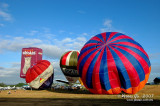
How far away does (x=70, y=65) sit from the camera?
1153 inches

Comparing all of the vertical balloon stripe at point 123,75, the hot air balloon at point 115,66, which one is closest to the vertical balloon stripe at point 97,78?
the hot air balloon at point 115,66

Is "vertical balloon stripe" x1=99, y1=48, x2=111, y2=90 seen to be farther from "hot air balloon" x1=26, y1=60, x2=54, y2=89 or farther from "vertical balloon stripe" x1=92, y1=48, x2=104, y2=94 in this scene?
"hot air balloon" x1=26, y1=60, x2=54, y2=89

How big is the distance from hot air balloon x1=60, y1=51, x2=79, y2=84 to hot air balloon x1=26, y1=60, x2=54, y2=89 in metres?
3.30

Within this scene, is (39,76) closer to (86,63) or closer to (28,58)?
(86,63)

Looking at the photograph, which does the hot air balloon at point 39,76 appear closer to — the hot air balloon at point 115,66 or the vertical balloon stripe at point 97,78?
the hot air balloon at point 115,66

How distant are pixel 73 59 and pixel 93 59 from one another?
11135mm

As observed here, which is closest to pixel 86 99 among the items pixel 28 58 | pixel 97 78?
pixel 97 78

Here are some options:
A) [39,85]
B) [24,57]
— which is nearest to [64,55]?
[39,85]

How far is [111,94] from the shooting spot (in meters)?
17.7

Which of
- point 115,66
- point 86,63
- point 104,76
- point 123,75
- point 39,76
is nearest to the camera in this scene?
point 123,75

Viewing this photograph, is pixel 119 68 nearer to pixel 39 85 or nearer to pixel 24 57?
pixel 39 85

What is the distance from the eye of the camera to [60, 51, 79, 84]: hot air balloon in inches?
1150

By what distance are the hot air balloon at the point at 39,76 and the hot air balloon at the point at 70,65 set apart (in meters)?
3.30

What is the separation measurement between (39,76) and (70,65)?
6.11 metres
